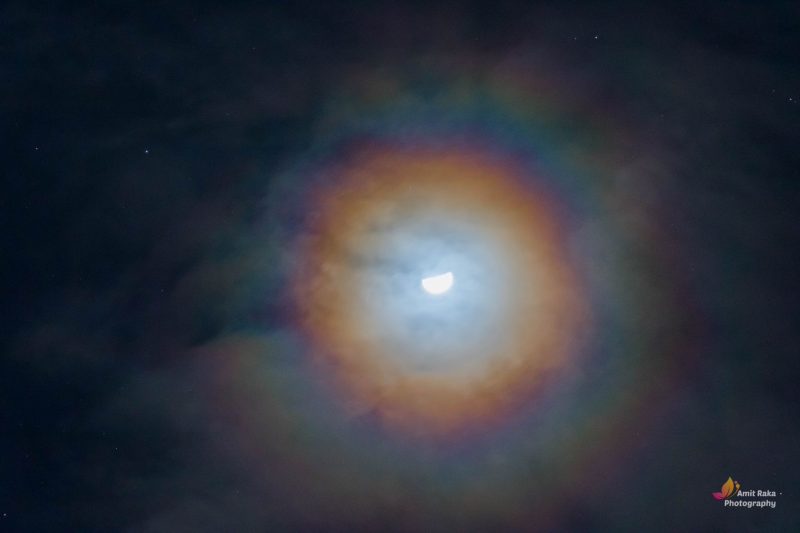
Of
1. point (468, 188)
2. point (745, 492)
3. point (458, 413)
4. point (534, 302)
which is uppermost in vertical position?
point (468, 188)

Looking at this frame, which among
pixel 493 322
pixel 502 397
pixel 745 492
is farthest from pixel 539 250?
pixel 745 492

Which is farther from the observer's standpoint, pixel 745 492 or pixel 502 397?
pixel 502 397

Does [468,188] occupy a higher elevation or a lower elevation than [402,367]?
higher

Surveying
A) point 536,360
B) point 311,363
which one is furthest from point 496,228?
point 311,363

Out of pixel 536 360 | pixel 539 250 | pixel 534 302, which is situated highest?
pixel 539 250

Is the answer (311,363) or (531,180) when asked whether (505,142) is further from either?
(311,363)

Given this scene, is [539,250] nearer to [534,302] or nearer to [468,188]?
[534,302]
